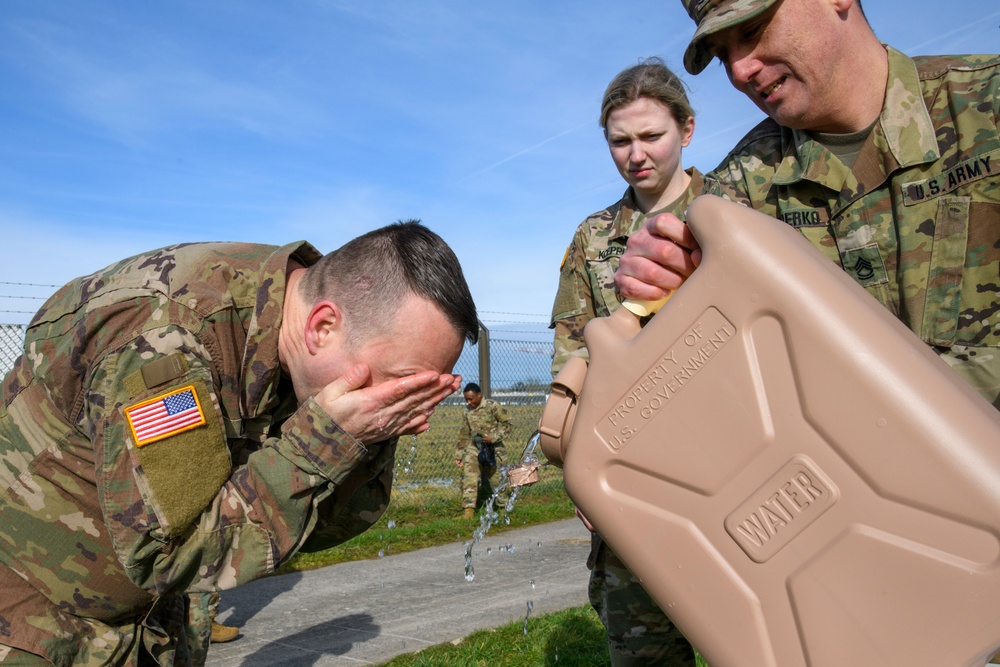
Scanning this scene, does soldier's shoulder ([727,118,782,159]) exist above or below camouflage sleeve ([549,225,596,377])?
above

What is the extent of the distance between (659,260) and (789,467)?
449mm

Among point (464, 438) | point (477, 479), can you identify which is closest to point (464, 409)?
point (464, 438)

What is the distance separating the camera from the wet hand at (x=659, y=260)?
1485mm

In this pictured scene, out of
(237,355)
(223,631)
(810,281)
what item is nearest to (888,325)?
(810,281)

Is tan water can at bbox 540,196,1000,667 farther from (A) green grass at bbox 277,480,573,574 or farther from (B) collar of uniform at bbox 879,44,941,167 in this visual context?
(A) green grass at bbox 277,480,573,574

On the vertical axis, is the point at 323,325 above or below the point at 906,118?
below

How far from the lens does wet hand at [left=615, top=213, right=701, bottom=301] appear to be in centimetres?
149

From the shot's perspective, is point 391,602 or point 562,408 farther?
point 391,602

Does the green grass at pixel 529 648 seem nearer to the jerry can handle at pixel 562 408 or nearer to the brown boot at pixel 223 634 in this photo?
the brown boot at pixel 223 634

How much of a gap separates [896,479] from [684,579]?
375 millimetres

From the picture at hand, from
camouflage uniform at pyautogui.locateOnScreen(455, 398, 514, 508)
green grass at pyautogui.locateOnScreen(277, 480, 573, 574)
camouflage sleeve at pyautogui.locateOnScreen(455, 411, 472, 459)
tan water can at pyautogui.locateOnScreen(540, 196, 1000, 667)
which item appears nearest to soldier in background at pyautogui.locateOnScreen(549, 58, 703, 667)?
tan water can at pyautogui.locateOnScreen(540, 196, 1000, 667)

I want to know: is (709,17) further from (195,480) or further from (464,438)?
(464,438)

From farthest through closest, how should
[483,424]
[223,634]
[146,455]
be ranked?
[483,424] < [223,634] < [146,455]

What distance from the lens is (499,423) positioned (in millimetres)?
9633
